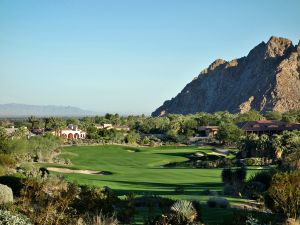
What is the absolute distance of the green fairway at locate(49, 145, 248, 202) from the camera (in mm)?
30656

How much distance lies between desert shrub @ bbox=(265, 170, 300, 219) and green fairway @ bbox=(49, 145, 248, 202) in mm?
7047

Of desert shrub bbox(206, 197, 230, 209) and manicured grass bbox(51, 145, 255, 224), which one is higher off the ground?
desert shrub bbox(206, 197, 230, 209)

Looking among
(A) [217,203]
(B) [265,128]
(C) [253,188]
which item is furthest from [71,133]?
(A) [217,203]

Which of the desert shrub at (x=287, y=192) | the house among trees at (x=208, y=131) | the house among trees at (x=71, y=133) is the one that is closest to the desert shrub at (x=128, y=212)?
the desert shrub at (x=287, y=192)

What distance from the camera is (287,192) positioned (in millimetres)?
17750

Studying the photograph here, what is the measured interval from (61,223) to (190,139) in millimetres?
89342

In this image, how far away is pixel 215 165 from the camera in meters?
54.6

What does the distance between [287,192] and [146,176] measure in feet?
77.4

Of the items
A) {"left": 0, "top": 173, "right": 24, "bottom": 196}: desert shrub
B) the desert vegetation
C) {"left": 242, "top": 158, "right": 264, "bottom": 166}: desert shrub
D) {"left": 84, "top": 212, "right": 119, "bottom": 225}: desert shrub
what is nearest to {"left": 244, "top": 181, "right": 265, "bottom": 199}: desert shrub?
the desert vegetation

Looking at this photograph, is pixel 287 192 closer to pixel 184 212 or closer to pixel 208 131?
pixel 184 212

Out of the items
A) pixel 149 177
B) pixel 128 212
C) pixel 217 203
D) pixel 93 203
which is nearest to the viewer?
pixel 93 203

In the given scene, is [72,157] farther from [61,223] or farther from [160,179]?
[61,223]

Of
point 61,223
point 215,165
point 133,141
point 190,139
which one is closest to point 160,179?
point 215,165

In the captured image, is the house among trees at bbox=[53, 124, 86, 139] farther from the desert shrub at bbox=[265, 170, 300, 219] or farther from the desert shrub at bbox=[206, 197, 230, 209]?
the desert shrub at bbox=[265, 170, 300, 219]
